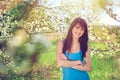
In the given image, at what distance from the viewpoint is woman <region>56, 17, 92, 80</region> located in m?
3.22

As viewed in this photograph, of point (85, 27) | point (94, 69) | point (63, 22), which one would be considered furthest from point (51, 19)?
point (94, 69)

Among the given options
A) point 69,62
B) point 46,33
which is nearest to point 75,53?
point 69,62

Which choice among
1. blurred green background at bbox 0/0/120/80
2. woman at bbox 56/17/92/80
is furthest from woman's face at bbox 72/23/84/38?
blurred green background at bbox 0/0/120/80

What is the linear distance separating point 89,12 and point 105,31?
0.74 feet

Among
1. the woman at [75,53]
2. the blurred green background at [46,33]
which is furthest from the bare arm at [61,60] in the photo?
the blurred green background at [46,33]

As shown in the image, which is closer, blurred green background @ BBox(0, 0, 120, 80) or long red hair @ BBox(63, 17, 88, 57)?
long red hair @ BBox(63, 17, 88, 57)

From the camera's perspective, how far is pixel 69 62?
3.21 m

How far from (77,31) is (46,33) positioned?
0.31m

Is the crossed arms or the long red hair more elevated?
→ the long red hair

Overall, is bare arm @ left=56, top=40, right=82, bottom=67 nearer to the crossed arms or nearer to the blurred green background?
the crossed arms

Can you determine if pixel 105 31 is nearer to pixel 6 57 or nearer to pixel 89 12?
pixel 89 12

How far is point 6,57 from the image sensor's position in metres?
3.41

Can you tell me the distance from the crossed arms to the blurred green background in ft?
0.33

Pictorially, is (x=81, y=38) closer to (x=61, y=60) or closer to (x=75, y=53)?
(x=75, y=53)
